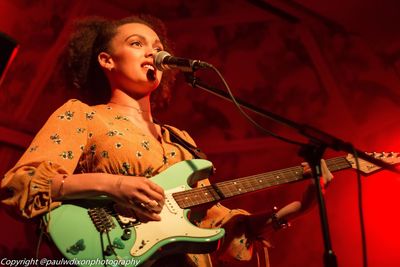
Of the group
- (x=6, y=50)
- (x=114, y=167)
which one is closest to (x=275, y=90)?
(x=114, y=167)

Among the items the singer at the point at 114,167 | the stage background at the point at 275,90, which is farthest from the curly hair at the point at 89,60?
the stage background at the point at 275,90

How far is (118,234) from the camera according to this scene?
156cm

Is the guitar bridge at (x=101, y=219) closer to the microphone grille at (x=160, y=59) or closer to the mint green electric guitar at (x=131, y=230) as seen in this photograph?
the mint green electric guitar at (x=131, y=230)

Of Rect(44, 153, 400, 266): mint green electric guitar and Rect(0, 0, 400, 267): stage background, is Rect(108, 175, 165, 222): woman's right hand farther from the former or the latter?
Rect(0, 0, 400, 267): stage background

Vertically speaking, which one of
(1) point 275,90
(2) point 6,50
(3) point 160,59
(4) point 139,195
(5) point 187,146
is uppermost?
(1) point 275,90

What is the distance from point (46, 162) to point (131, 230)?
1.16ft

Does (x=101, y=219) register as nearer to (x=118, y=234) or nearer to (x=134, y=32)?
(x=118, y=234)

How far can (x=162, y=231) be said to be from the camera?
5.30ft

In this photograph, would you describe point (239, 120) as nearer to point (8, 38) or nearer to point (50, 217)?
point (50, 217)

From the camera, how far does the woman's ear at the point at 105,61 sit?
228 cm

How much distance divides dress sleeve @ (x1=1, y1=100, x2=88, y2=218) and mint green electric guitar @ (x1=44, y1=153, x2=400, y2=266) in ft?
0.22

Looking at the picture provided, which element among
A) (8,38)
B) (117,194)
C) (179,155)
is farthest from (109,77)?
(8,38)

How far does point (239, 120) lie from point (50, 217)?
1.82m

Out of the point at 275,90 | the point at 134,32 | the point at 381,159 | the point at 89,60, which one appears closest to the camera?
the point at 381,159
